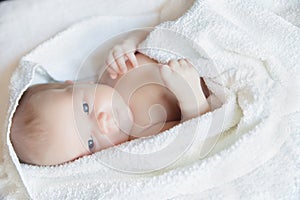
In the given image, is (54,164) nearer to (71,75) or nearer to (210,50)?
(71,75)

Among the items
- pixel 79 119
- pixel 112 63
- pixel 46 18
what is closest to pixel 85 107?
pixel 79 119

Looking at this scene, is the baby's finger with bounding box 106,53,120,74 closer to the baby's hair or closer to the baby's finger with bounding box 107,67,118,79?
the baby's finger with bounding box 107,67,118,79

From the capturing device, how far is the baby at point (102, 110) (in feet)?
3.40

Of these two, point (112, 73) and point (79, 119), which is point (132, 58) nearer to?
point (112, 73)

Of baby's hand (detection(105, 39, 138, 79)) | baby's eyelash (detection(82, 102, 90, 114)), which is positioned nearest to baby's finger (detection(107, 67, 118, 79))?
baby's hand (detection(105, 39, 138, 79))

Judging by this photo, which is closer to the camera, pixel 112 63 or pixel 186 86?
pixel 186 86

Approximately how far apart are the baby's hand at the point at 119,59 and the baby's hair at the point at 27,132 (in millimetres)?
201

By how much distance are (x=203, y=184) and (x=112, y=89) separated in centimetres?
30

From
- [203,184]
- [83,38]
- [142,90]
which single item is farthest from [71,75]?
[203,184]

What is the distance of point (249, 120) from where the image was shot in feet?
3.22

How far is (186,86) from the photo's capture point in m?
1.06

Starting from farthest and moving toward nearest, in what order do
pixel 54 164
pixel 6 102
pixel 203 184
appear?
pixel 6 102
pixel 54 164
pixel 203 184

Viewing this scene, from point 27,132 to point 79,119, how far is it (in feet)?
0.34

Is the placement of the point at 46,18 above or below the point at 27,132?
above
